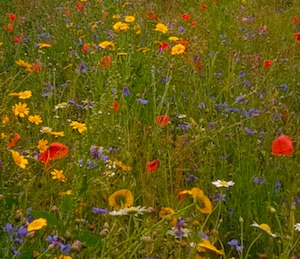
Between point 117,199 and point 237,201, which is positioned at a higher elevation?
point 117,199

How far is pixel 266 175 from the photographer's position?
6.83 feet

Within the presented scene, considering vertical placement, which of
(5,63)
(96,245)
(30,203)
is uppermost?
(96,245)

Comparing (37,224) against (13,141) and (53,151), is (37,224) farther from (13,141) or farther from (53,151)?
(13,141)

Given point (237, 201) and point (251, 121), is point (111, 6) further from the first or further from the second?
point (237, 201)

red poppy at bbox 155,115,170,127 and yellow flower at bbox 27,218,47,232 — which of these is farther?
red poppy at bbox 155,115,170,127

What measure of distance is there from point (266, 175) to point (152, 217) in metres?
0.53

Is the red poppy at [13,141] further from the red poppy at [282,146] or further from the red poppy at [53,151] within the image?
the red poppy at [282,146]

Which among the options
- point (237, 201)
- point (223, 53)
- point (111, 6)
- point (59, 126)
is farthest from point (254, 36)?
point (237, 201)

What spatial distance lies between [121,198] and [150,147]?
0.71 m

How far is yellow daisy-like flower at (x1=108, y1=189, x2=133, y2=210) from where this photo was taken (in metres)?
1.39

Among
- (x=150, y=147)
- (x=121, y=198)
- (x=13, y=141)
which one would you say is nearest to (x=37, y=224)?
(x=121, y=198)

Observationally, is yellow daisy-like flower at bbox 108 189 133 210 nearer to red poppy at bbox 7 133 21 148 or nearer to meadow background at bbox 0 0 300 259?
meadow background at bbox 0 0 300 259

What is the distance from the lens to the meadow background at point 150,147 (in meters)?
1.39

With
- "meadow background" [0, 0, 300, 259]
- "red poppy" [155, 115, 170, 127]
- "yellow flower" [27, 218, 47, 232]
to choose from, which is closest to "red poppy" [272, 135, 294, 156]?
"meadow background" [0, 0, 300, 259]
